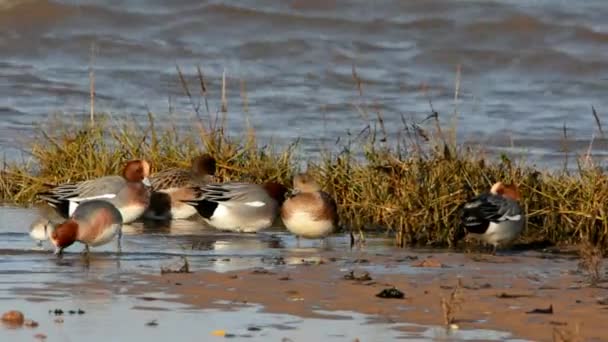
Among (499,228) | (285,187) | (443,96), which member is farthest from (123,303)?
(443,96)

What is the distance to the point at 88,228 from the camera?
9.01 m

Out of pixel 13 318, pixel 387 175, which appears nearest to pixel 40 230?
pixel 387 175

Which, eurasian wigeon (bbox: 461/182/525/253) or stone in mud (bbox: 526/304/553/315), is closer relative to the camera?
stone in mud (bbox: 526/304/553/315)

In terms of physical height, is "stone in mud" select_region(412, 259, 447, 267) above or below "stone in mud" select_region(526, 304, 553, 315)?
above

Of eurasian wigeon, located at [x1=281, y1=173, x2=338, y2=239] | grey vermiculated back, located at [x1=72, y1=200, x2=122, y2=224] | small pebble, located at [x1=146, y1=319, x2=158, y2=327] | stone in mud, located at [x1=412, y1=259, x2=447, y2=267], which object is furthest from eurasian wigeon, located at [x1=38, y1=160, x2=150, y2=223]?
small pebble, located at [x1=146, y1=319, x2=158, y2=327]

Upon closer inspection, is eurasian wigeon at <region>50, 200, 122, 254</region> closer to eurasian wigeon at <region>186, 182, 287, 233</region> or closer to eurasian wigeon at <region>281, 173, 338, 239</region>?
eurasian wigeon at <region>281, 173, 338, 239</region>

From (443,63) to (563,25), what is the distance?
2.89m

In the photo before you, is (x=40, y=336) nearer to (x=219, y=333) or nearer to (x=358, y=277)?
(x=219, y=333)

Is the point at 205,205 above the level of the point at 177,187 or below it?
below

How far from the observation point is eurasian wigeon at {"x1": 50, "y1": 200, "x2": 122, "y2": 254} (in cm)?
894

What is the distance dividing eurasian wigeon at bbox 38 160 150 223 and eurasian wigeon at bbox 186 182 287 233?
395mm

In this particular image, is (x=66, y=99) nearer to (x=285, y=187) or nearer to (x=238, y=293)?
(x=285, y=187)

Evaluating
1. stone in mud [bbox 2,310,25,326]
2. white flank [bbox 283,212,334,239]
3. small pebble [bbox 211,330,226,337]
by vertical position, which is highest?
white flank [bbox 283,212,334,239]

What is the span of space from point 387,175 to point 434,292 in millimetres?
2465
